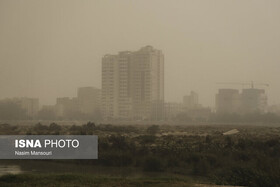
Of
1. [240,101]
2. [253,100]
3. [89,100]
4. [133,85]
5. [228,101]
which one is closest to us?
Answer: [133,85]

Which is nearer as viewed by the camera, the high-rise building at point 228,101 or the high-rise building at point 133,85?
the high-rise building at point 133,85

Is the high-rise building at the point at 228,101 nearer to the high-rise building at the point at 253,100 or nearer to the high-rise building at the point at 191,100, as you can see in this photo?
the high-rise building at the point at 253,100

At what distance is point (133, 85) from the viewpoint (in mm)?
77062

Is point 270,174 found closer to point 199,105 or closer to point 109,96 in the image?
point 109,96

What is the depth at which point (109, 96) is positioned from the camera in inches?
2997

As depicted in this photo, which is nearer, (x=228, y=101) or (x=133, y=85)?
(x=133, y=85)

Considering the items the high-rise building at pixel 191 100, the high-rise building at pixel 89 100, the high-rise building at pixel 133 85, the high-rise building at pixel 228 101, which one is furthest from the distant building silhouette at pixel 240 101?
the high-rise building at pixel 89 100

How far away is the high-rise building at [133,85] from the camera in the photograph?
7531 centimetres

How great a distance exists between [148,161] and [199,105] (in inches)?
2798

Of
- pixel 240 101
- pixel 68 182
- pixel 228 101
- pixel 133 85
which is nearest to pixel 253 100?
pixel 240 101

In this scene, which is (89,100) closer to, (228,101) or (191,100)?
(191,100)

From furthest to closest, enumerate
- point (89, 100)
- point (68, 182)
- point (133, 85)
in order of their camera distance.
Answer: point (89, 100), point (133, 85), point (68, 182)

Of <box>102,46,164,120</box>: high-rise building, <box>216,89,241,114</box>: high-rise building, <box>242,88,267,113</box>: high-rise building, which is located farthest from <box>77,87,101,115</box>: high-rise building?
<box>242,88,267,113</box>: high-rise building

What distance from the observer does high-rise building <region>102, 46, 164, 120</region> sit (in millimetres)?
75312
